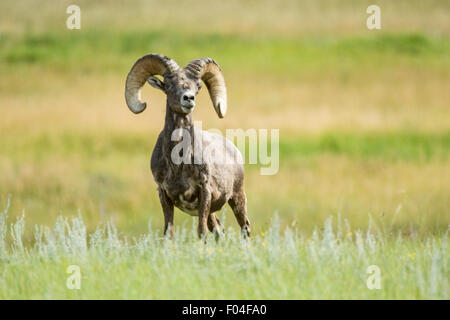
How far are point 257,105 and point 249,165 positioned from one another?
8.66 metres

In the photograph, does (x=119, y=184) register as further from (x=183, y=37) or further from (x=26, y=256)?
(x=183, y=37)

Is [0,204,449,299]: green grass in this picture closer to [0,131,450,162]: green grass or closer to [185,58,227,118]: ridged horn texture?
[185,58,227,118]: ridged horn texture

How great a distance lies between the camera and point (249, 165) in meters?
27.7

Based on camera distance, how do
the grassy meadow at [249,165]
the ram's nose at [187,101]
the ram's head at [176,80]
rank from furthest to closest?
the ram's head at [176,80] < the ram's nose at [187,101] < the grassy meadow at [249,165]

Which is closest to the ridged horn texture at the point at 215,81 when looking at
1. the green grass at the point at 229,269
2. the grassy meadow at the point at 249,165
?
the grassy meadow at the point at 249,165

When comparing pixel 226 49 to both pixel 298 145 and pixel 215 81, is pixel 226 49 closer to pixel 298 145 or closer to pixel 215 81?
pixel 298 145

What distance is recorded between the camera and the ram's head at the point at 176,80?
12297 mm

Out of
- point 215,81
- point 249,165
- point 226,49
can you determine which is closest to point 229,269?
point 215,81

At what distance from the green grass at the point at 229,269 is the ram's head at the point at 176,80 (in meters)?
2.14

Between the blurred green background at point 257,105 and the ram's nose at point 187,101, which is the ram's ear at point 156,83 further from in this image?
the blurred green background at point 257,105

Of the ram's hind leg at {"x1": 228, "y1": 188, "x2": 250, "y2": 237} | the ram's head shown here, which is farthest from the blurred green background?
the ram's head
